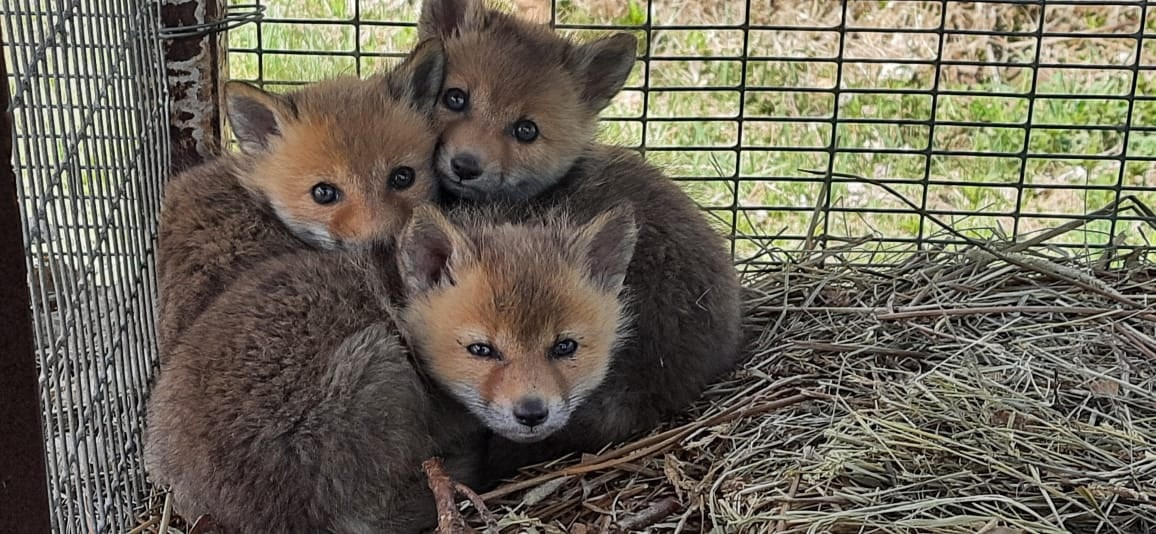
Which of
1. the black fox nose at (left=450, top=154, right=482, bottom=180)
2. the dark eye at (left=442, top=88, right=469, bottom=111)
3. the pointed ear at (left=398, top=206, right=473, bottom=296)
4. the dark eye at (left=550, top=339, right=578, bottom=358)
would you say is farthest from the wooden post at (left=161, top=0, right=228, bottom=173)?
the dark eye at (left=550, top=339, right=578, bottom=358)

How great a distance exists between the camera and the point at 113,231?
329cm

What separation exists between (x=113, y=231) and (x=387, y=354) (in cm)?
94

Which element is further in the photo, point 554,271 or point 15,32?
point 554,271

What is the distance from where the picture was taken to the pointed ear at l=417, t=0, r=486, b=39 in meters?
4.11

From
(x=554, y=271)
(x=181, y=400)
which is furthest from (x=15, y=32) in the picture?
(x=554, y=271)

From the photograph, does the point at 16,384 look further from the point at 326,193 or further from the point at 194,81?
the point at 194,81

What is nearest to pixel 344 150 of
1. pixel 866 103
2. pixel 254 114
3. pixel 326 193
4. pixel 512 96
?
pixel 326 193

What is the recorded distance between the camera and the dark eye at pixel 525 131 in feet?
13.0

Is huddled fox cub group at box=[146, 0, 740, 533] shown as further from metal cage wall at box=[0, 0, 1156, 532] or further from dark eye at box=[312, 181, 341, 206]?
metal cage wall at box=[0, 0, 1156, 532]

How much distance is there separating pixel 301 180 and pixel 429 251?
0.65 metres

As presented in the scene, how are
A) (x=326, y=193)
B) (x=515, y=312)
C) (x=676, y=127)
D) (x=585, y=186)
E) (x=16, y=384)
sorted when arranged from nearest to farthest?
(x=16, y=384), (x=515, y=312), (x=326, y=193), (x=585, y=186), (x=676, y=127)

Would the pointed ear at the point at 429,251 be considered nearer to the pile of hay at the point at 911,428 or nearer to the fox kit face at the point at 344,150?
the fox kit face at the point at 344,150

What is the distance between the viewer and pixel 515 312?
123 inches

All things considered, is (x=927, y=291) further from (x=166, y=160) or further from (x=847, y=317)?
(x=166, y=160)
